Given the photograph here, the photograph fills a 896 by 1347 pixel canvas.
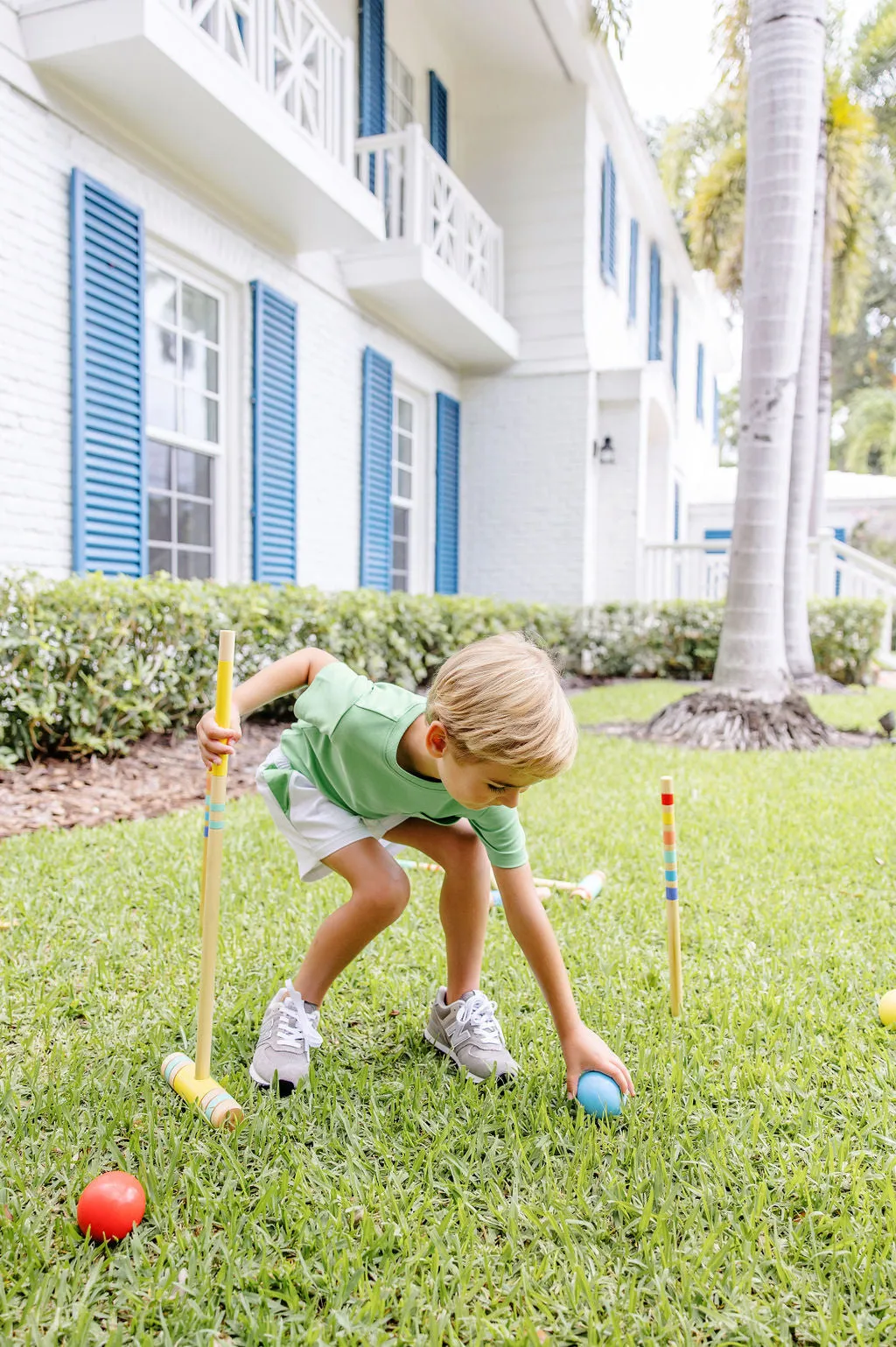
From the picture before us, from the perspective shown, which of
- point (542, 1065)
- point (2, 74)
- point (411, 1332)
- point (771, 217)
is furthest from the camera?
point (771, 217)

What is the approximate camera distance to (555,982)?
71.9 inches

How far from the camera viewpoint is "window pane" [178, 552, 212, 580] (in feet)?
21.9

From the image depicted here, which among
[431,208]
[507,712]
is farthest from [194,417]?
[507,712]

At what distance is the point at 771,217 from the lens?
20.4 feet

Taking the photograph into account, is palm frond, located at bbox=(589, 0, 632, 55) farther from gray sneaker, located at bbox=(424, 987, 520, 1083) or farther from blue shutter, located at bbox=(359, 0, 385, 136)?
gray sneaker, located at bbox=(424, 987, 520, 1083)

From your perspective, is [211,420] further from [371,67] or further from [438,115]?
[438,115]

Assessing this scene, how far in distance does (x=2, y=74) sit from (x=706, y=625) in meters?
8.26

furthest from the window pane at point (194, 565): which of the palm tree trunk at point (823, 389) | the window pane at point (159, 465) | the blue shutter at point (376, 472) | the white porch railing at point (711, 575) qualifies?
the palm tree trunk at point (823, 389)

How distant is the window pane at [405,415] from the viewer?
10047 millimetres

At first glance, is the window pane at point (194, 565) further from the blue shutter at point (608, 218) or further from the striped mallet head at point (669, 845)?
the blue shutter at point (608, 218)

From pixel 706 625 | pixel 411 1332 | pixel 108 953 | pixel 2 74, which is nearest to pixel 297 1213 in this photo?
pixel 411 1332

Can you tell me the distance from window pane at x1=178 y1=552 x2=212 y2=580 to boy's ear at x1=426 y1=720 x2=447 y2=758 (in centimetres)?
514

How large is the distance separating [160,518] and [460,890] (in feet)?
16.3

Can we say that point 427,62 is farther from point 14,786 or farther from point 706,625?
point 14,786
